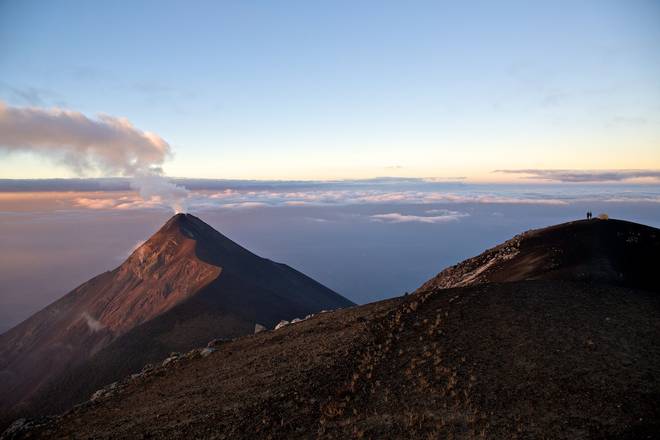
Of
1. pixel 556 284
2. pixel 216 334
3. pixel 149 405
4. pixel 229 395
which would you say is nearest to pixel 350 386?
pixel 229 395

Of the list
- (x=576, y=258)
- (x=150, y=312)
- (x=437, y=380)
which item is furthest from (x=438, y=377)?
(x=150, y=312)

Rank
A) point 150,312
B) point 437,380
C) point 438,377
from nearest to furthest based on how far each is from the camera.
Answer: point 437,380 → point 438,377 → point 150,312

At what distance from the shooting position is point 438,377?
699 inches

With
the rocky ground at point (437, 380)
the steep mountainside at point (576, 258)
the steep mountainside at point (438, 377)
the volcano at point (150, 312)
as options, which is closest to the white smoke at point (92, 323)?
the volcano at point (150, 312)

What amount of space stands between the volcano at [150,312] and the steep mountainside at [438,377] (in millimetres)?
56028

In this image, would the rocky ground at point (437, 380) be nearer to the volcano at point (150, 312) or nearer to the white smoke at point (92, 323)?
the volcano at point (150, 312)

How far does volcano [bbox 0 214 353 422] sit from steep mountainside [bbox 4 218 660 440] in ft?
184

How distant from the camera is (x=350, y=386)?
18188 millimetres

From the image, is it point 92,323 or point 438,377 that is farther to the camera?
point 92,323

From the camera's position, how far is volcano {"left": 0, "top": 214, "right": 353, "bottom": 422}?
7719 centimetres

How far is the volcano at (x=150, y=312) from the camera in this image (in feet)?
253

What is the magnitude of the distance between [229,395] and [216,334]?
64.6 meters

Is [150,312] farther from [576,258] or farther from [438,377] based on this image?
[438,377]

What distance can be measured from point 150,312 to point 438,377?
4142 inches
